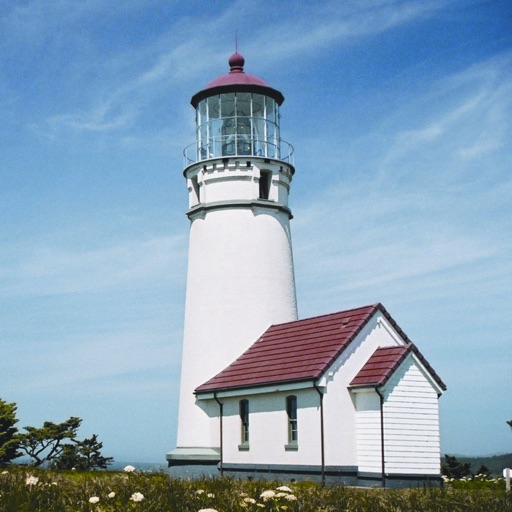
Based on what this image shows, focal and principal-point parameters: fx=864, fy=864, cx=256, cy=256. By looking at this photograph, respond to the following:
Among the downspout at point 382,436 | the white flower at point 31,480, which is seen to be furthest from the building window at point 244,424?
the white flower at point 31,480

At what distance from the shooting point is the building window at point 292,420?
23.3 metres

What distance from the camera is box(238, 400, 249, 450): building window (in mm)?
25016

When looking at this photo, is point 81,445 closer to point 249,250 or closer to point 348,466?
point 249,250

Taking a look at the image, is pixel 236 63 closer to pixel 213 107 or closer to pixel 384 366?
pixel 213 107

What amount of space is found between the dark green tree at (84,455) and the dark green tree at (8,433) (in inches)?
61.8

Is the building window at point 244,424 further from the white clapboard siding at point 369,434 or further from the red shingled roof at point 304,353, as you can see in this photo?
the white clapboard siding at point 369,434

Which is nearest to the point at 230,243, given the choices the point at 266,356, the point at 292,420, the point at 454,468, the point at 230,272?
the point at 230,272

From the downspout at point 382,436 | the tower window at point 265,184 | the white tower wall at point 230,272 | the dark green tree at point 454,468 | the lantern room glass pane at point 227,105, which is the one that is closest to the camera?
the downspout at point 382,436

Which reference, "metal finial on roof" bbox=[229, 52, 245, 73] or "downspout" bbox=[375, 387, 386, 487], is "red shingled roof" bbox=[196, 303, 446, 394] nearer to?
"downspout" bbox=[375, 387, 386, 487]

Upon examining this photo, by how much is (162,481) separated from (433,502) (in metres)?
4.09

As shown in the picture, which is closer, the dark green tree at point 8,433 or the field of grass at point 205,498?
the field of grass at point 205,498

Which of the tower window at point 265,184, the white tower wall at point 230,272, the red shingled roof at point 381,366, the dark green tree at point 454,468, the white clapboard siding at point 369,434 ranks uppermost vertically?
the tower window at point 265,184

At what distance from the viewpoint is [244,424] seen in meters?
25.2

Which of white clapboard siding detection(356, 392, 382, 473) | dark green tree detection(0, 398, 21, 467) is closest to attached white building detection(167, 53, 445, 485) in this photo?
white clapboard siding detection(356, 392, 382, 473)
